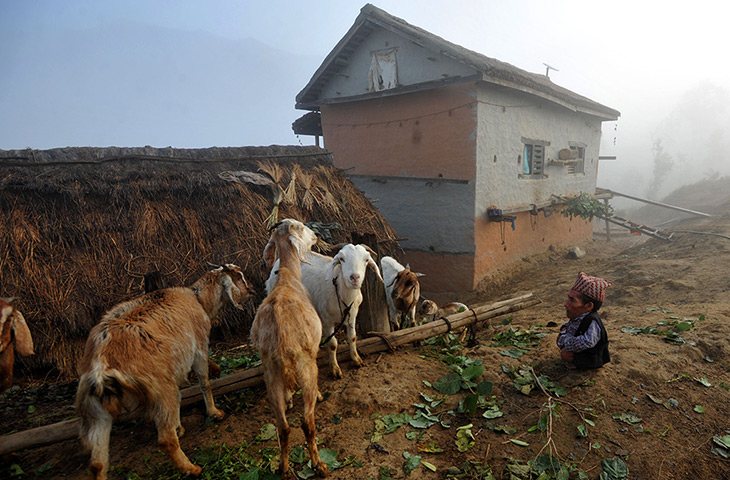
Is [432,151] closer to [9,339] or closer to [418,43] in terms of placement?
[418,43]

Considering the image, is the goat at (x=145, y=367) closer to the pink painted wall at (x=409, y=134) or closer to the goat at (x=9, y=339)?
the goat at (x=9, y=339)

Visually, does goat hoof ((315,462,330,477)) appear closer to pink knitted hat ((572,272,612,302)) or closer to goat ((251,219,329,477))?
goat ((251,219,329,477))

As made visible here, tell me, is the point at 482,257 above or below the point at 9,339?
below

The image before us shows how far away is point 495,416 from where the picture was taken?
150 inches

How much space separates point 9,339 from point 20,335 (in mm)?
91

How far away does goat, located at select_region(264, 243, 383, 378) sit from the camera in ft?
13.8

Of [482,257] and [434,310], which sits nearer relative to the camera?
[434,310]

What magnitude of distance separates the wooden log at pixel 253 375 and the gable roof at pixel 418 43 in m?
7.23

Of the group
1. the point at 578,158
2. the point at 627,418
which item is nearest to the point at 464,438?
the point at 627,418

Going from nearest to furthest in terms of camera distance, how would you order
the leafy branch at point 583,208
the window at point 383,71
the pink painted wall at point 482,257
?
the pink painted wall at point 482,257 < the window at point 383,71 < the leafy branch at point 583,208

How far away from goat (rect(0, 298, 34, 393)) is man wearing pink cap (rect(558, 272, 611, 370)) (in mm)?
6074

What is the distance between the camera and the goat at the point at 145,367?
287 cm

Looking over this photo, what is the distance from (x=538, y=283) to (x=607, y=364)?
7602 mm

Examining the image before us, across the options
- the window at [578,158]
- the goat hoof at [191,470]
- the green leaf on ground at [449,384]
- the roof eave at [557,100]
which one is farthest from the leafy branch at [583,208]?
the goat hoof at [191,470]
